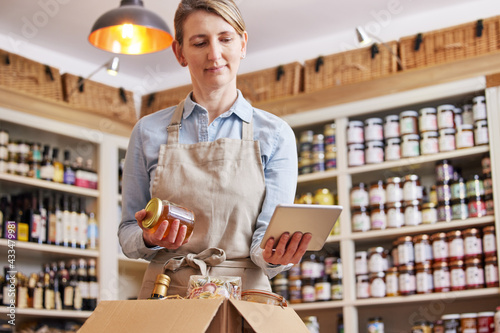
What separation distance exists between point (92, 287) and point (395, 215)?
180cm

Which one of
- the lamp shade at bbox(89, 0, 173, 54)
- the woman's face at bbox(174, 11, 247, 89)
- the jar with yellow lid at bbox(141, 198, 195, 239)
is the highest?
the lamp shade at bbox(89, 0, 173, 54)

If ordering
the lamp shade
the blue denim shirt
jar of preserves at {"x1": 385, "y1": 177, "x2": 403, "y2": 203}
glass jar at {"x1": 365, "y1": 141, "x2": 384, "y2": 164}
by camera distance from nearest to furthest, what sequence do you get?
the blue denim shirt < the lamp shade < jar of preserves at {"x1": 385, "y1": 177, "x2": 403, "y2": 203} < glass jar at {"x1": 365, "y1": 141, "x2": 384, "y2": 164}

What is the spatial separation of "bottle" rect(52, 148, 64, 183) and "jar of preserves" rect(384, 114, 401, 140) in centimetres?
189

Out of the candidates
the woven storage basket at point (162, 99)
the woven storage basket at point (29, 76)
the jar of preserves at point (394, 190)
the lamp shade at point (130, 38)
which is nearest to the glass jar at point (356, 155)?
the jar of preserves at point (394, 190)

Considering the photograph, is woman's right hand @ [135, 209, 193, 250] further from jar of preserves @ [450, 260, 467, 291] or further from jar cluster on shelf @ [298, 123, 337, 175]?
jar cluster on shelf @ [298, 123, 337, 175]

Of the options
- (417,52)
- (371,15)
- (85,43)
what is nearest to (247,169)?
(417,52)

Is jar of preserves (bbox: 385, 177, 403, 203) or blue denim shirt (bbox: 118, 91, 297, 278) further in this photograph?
jar of preserves (bbox: 385, 177, 403, 203)

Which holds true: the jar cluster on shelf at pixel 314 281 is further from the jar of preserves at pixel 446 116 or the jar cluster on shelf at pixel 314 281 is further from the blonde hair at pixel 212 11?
the blonde hair at pixel 212 11

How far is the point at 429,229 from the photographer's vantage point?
3.53 m

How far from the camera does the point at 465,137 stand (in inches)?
139

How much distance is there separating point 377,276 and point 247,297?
255cm

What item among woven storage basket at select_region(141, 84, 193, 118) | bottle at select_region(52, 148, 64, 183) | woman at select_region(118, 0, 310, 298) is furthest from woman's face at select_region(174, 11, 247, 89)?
woven storage basket at select_region(141, 84, 193, 118)

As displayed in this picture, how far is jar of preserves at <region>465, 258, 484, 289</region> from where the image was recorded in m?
3.35

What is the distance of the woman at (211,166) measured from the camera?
1.39 m
